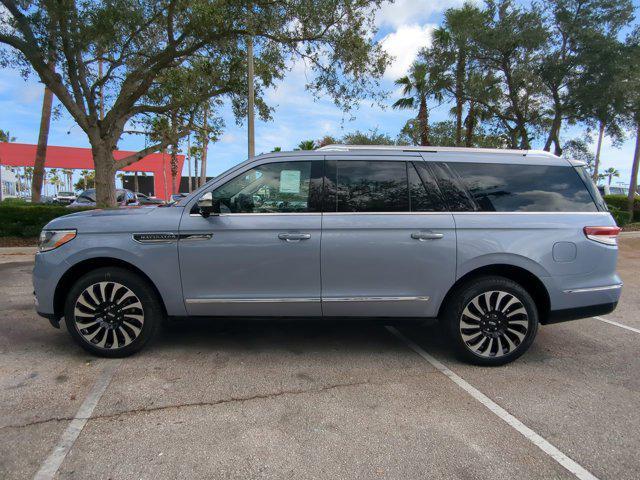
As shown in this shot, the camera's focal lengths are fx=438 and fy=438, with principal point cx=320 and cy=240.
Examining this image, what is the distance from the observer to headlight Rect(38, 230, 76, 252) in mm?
4012

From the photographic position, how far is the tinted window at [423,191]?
404cm

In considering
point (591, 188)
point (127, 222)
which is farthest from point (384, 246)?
point (127, 222)

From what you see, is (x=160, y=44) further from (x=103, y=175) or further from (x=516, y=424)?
(x=516, y=424)

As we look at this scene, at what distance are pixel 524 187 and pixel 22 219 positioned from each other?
12924mm

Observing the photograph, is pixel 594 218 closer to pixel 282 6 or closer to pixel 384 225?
pixel 384 225

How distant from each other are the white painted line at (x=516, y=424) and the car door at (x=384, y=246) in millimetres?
544

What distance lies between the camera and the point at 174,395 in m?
3.47

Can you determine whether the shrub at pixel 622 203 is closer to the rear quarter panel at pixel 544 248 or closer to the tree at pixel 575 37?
the tree at pixel 575 37

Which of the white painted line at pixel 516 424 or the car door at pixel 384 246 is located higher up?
the car door at pixel 384 246

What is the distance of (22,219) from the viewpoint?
39.8ft

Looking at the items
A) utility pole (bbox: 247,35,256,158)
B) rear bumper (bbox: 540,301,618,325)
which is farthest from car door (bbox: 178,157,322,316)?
utility pole (bbox: 247,35,256,158)

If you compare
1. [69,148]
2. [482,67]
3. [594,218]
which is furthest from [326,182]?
[69,148]

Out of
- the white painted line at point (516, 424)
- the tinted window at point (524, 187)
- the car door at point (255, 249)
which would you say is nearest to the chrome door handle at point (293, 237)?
the car door at point (255, 249)

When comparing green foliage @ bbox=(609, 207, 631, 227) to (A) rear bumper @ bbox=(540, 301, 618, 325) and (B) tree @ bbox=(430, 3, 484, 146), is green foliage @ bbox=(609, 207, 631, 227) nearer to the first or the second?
(B) tree @ bbox=(430, 3, 484, 146)
